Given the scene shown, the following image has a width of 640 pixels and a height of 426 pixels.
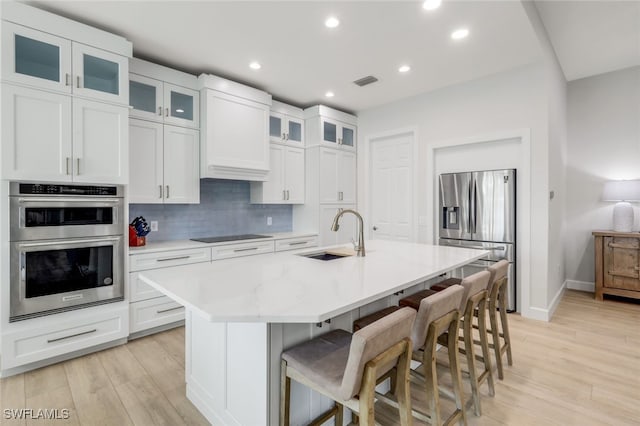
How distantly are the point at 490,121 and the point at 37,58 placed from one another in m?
4.43

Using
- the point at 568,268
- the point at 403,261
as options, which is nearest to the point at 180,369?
the point at 403,261

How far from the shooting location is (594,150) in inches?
174

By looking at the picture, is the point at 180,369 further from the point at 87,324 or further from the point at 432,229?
the point at 432,229

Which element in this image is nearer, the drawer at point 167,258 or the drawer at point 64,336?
the drawer at point 64,336

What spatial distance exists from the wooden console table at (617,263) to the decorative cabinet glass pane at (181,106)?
5267 millimetres

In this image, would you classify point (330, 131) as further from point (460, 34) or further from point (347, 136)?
point (460, 34)

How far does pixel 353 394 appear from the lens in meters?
1.17

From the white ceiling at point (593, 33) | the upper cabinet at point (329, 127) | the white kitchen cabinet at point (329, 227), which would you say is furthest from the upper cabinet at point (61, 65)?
the white ceiling at point (593, 33)

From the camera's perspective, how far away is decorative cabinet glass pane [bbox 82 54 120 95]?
8.61 ft

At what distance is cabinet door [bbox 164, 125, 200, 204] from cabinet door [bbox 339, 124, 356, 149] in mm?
2234

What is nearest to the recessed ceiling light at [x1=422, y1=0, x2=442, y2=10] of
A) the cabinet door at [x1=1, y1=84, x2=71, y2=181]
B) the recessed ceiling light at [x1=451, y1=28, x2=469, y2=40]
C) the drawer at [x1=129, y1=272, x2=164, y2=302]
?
the recessed ceiling light at [x1=451, y1=28, x2=469, y2=40]

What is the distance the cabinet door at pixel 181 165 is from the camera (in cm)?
336

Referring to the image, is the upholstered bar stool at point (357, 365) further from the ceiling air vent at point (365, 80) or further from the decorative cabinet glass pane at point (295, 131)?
the decorative cabinet glass pane at point (295, 131)

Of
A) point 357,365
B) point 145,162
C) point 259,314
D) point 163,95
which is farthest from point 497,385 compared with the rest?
point 163,95
